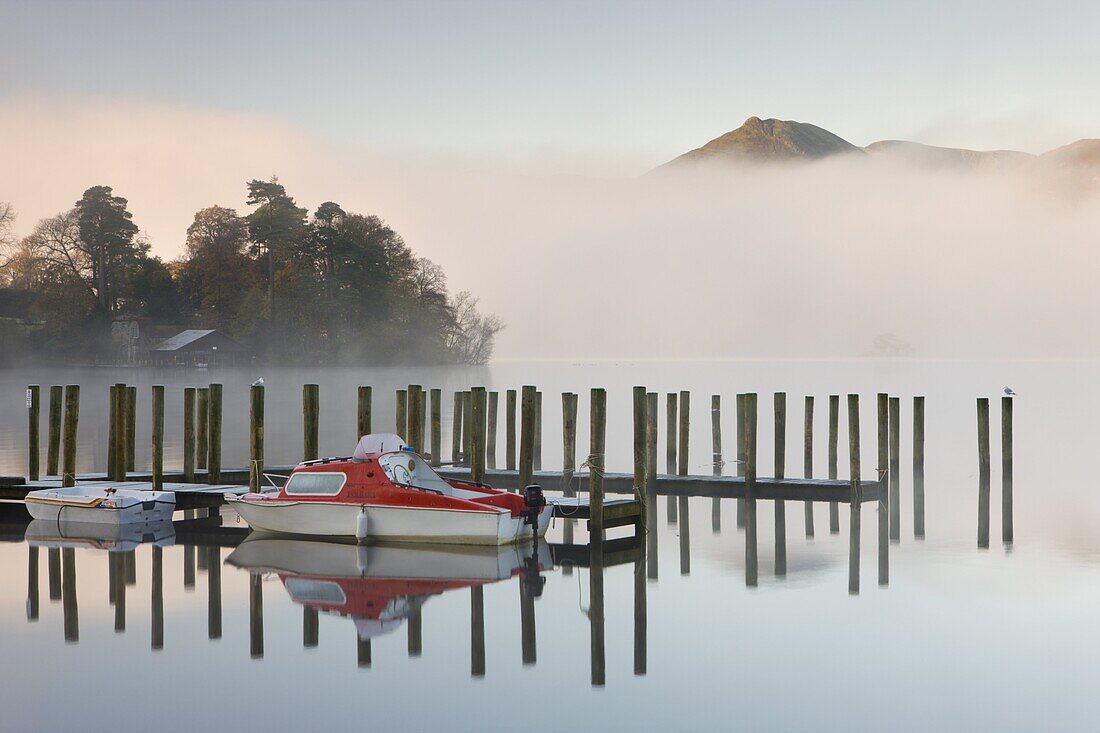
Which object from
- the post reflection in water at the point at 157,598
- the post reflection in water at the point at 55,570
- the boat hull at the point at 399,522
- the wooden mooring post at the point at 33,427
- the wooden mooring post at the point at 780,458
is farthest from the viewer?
the wooden mooring post at the point at 33,427

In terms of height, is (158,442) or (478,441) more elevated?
(478,441)

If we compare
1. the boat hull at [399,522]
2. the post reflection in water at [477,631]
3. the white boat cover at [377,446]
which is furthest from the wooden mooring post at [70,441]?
the post reflection in water at [477,631]

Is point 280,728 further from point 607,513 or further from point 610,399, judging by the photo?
point 610,399

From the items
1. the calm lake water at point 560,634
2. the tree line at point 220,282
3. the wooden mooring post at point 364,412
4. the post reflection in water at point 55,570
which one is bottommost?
the calm lake water at point 560,634

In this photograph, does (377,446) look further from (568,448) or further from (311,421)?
(311,421)

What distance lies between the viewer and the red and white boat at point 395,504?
2355cm

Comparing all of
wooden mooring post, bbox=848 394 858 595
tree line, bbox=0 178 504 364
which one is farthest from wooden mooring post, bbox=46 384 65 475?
tree line, bbox=0 178 504 364

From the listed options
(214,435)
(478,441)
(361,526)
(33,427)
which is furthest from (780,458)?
(33,427)

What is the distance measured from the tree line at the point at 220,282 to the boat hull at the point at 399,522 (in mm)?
101388

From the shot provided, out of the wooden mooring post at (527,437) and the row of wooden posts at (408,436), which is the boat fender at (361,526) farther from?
the wooden mooring post at (527,437)

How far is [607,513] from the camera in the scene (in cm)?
2398

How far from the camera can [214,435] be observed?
29.9 m

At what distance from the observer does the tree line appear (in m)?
125

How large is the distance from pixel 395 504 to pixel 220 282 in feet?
368
